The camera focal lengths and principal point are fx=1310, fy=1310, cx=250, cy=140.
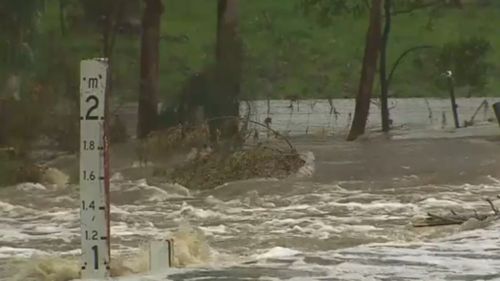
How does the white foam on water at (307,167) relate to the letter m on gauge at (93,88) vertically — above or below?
below

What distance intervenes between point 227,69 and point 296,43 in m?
28.0

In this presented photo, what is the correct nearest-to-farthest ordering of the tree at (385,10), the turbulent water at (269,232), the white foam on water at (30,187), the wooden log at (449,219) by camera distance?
the turbulent water at (269,232), the wooden log at (449,219), the white foam on water at (30,187), the tree at (385,10)

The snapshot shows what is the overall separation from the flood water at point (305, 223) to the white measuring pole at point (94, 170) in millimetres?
326

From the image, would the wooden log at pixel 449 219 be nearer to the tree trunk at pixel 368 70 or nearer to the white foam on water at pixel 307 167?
the white foam on water at pixel 307 167

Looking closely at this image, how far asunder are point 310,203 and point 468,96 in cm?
2008

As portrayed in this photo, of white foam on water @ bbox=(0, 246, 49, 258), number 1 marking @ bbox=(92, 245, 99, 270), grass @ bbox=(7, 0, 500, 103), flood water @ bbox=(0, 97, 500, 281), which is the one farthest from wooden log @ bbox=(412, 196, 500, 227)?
grass @ bbox=(7, 0, 500, 103)

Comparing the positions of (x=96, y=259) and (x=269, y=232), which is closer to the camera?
(x=96, y=259)

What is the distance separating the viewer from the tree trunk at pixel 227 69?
20.4m

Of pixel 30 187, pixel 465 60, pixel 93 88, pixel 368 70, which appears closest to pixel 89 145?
pixel 93 88

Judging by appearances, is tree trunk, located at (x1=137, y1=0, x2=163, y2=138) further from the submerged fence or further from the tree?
the tree

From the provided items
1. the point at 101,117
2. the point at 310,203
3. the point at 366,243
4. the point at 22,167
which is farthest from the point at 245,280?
the point at 22,167

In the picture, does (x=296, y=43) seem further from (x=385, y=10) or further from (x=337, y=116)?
(x=385, y=10)

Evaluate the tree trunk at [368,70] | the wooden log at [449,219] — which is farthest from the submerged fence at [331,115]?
the wooden log at [449,219]

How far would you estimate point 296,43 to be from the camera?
50531 mm
